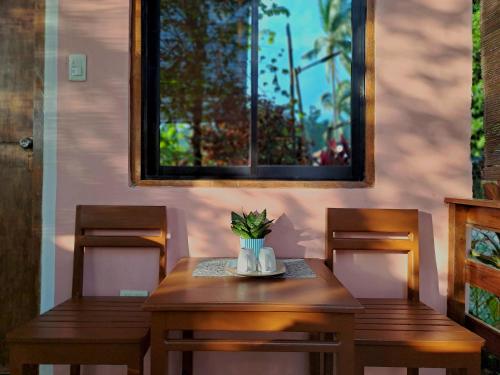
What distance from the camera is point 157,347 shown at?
4.29ft

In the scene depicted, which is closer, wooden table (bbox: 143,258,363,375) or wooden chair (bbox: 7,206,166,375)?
wooden table (bbox: 143,258,363,375)

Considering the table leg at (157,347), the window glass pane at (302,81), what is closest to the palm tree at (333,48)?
the window glass pane at (302,81)

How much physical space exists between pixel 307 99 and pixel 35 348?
4.67m

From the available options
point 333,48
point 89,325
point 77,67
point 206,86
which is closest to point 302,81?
point 333,48

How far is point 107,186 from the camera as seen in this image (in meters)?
2.12

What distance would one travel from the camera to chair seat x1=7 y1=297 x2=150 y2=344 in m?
1.50

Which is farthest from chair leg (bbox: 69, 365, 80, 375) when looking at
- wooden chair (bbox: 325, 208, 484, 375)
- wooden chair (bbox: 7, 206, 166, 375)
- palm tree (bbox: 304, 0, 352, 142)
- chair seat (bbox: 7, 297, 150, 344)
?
palm tree (bbox: 304, 0, 352, 142)

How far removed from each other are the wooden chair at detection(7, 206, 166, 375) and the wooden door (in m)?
0.39

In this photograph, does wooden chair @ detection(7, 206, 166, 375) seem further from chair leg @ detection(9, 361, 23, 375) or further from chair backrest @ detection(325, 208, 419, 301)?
chair backrest @ detection(325, 208, 419, 301)

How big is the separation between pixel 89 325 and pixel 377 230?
1222mm

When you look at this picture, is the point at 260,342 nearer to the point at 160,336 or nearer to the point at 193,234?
the point at 160,336

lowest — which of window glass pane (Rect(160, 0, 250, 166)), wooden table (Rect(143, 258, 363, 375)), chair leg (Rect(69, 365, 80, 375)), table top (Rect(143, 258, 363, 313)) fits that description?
chair leg (Rect(69, 365, 80, 375))

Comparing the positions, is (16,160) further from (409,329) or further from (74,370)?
(409,329)

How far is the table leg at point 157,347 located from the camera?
4.28 ft
